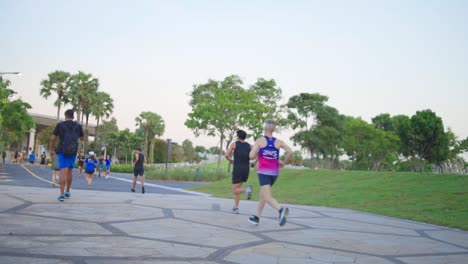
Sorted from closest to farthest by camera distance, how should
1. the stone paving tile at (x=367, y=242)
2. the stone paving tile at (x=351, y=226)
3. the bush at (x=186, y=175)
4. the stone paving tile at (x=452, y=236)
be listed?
the stone paving tile at (x=367, y=242)
the stone paving tile at (x=452, y=236)
the stone paving tile at (x=351, y=226)
the bush at (x=186, y=175)

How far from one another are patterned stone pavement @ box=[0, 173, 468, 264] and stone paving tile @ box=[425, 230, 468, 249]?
2 cm

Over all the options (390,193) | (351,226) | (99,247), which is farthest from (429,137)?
(99,247)

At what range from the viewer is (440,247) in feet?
19.8

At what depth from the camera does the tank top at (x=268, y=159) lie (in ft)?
22.9

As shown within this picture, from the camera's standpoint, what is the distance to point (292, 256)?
4.62 m

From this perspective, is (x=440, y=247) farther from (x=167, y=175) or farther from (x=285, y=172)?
(x=167, y=175)

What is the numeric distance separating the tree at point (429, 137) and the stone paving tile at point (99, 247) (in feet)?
165

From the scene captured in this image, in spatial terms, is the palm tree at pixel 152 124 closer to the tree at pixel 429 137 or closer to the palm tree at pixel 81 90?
the palm tree at pixel 81 90

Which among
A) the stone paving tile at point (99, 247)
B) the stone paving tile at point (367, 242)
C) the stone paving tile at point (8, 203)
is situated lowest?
the stone paving tile at point (367, 242)

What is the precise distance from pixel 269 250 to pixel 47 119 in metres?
87.3

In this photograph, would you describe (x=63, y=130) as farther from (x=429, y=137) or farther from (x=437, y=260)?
(x=429, y=137)

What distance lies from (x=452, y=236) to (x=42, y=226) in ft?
21.4

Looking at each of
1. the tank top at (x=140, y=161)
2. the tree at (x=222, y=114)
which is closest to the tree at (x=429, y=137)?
the tree at (x=222, y=114)

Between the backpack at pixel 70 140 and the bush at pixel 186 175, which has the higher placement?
the backpack at pixel 70 140
